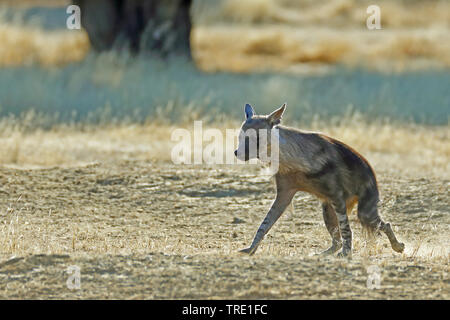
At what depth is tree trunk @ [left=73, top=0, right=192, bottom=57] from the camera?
18578 millimetres

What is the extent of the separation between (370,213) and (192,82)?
985 cm

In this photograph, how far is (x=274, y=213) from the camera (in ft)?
24.0

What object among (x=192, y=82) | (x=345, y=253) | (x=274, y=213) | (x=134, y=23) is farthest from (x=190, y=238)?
(x=134, y=23)

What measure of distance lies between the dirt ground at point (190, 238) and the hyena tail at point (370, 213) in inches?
7.5

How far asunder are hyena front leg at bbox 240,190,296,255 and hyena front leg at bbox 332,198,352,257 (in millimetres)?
380

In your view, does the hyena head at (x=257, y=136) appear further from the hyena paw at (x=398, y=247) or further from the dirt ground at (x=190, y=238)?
the hyena paw at (x=398, y=247)

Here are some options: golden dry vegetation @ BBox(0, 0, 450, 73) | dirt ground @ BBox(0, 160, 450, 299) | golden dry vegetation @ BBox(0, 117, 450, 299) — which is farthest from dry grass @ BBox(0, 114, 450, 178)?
golden dry vegetation @ BBox(0, 0, 450, 73)

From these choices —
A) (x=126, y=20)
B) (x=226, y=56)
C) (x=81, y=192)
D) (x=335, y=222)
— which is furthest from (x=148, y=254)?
(x=226, y=56)

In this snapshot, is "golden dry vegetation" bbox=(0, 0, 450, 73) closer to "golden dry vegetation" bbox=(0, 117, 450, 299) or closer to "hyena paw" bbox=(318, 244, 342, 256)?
"golden dry vegetation" bbox=(0, 117, 450, 299)

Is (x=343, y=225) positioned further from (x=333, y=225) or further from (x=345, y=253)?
(x=333, y=225)

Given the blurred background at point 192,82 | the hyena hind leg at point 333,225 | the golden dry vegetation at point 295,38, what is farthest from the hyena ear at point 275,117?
the golden dry vegetation at point 295,38

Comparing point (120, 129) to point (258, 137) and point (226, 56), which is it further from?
point (226, 56)

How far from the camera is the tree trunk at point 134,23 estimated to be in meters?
18.6
